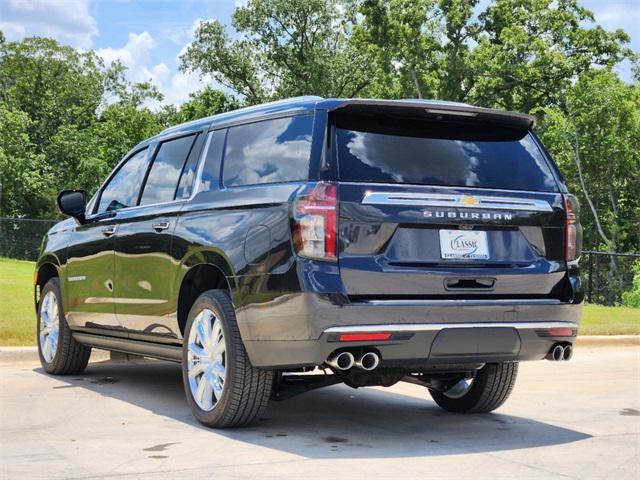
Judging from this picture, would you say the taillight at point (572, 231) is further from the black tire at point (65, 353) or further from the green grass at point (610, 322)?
the green grass at point (610, 322)

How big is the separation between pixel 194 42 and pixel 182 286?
5154 centimetres

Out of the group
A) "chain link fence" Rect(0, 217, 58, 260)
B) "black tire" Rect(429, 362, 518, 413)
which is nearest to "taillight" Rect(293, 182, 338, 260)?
"black tire" Rect(429, 362, 518, 413)

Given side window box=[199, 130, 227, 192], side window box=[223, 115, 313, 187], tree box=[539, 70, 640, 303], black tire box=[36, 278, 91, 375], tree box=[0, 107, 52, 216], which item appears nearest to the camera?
side window box=[223, 115, 313, 187]

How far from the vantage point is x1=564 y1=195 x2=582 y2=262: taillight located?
6707mm

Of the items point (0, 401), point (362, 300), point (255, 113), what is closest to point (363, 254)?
point (362, 300)

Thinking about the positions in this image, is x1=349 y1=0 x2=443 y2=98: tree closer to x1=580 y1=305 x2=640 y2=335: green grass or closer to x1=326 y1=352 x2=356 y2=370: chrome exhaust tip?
x1=580 y1=305 x2=640 y2=335: green grass

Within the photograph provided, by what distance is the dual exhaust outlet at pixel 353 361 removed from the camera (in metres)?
5.95

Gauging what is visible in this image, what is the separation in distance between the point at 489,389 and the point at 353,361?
194 cm

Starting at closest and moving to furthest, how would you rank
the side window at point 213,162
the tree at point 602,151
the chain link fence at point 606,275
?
the side window at point 213,162, the chain link fence at point 606,275, the tree at point 602,151

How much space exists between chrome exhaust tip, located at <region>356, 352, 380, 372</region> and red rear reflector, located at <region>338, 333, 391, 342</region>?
0.11 metres

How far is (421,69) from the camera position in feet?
169

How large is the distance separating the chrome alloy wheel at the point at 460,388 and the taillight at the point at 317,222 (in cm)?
232

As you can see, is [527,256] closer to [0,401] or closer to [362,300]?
[362,300]

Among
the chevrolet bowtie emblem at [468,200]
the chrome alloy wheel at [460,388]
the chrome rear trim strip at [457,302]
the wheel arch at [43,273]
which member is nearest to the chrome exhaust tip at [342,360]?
the chrome rear trim strip at [457,302]
